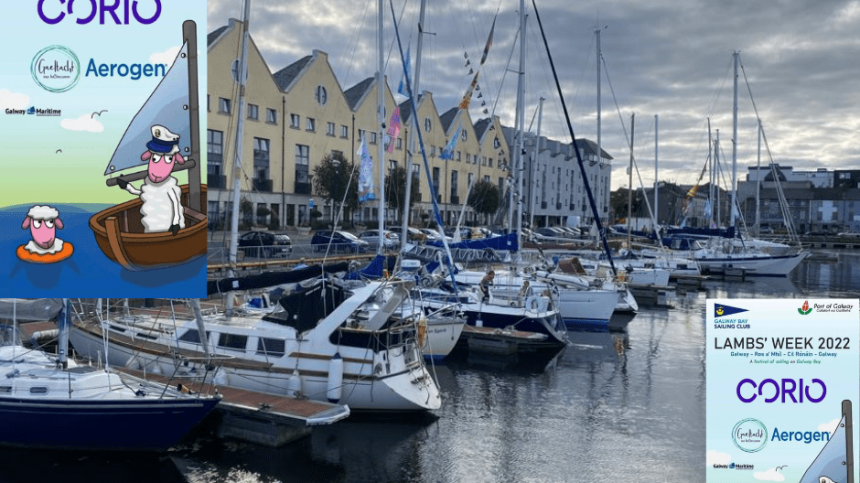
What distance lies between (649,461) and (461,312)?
38.5ft

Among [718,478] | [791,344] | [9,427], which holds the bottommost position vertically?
[9,427]

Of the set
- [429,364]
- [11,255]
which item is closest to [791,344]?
[11,255]

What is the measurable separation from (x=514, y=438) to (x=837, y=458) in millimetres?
9671

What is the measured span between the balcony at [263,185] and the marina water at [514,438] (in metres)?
34.5

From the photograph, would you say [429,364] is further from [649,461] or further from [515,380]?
[649,461]

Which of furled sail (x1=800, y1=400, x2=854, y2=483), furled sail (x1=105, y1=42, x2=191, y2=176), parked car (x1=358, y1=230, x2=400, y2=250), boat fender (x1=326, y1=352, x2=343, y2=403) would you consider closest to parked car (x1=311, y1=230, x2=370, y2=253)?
parked car (x1=358, y1=230, x2=400, y2=250)

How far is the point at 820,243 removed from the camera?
10281 centimetres

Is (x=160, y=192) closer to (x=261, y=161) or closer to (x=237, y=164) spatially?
(x=237, y=164)

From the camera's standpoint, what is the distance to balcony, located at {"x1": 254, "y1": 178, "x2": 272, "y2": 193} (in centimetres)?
5359

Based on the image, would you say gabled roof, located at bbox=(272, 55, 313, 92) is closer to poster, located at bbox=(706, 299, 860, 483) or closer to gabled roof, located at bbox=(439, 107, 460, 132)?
gabled roof, located at bbox=(439, 107, 460, 132)

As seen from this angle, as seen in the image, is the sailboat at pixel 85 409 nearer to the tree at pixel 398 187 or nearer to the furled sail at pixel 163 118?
the furled sail at pixel 163 118

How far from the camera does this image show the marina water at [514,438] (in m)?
13.4

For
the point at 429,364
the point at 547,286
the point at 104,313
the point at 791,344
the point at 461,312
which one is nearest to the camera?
the point at 791,344

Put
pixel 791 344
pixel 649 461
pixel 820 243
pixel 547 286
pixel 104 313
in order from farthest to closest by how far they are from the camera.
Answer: pixel 820 243 < pixel 547 286 < pixel 104 313 < pixel 649 461 < pixel 791 344
